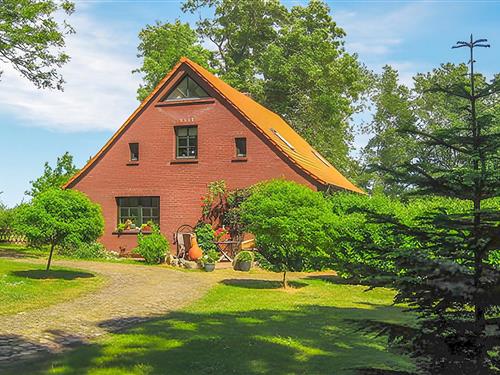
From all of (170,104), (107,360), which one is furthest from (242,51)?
(107,360)

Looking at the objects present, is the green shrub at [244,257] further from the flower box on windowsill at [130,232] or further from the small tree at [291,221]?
the flower box on windowsill at [130,232]

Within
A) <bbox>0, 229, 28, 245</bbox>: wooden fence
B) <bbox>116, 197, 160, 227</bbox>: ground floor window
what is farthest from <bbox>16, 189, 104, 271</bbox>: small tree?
<bbox>0, 229, 28, 245</bbox>: wooden fence

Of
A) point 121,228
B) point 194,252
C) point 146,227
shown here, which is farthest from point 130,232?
point 194,252

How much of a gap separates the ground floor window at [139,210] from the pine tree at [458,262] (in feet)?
73.2

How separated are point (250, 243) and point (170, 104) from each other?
8.53 metres

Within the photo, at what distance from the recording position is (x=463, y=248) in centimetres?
366

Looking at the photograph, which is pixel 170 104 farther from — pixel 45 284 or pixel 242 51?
pixel 242 51

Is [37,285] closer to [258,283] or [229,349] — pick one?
[258,283]

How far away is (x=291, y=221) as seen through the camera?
1440cm

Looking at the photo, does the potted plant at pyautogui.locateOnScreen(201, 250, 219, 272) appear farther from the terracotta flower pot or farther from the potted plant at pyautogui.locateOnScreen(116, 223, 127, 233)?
the potted plant at pyautogui.locateOnScreen(116, 223, 127, 233)

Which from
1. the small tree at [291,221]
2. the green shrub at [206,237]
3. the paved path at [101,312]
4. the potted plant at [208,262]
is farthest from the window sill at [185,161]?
the small tree at [291,221]

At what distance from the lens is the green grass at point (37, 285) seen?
37.5 feet

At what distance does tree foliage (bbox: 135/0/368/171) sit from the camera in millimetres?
35750

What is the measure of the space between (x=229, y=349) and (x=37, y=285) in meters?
8.55
